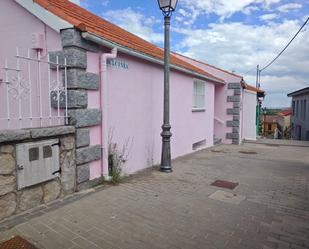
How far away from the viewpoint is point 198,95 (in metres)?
10.1

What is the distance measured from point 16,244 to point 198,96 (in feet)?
27.0

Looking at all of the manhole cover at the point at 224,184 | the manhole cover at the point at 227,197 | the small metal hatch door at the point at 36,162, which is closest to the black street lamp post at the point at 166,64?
the manhole cover at the point at 224,184

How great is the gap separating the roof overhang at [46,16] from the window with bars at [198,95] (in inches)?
239

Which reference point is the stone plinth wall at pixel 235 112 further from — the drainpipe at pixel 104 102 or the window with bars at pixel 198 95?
the drainpipe at pixel 104 102

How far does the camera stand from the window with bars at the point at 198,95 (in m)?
9.75

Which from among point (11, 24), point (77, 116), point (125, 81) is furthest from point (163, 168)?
point (11, 24)

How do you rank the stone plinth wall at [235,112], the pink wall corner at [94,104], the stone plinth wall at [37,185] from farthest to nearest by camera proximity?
1. the stone plinth wall at [235,112]
2. the pink wall corner at [94,104]
3. the stone plinth wall at [37,185]

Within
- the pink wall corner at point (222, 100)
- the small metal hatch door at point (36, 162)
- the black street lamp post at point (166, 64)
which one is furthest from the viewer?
the pink wall corner at point (222, 100)

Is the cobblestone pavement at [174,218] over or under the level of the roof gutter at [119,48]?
under

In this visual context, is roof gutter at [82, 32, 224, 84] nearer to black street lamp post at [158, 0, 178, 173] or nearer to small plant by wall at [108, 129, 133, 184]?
black street lamp post at [158, 0, 178, 173]

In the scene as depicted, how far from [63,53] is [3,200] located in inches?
95.8

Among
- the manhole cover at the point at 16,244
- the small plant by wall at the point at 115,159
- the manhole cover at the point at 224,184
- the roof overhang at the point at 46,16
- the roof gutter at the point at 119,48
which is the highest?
the roof overhang at the point at 46,16

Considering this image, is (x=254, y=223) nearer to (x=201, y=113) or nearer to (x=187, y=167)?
(x=187, y=167)

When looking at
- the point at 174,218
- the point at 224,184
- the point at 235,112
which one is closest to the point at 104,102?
the point at 174,218
